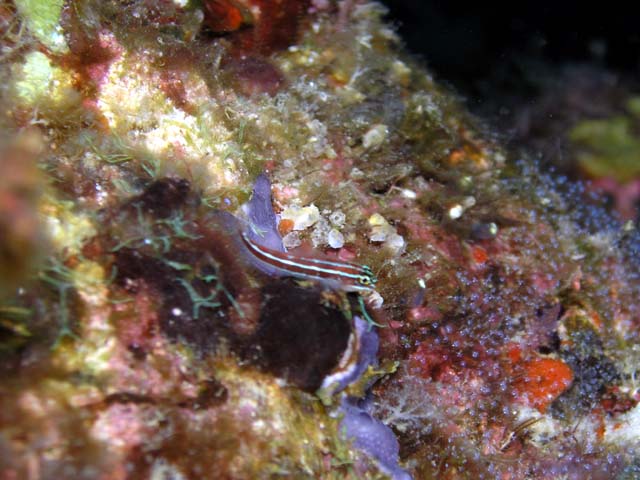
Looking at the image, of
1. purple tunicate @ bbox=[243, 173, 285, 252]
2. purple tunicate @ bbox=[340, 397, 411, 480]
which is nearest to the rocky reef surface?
purple tunicate @ bbox=[340, 397, 411, 480]

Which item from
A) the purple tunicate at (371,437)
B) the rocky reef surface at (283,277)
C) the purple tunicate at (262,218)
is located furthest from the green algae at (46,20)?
the purple tunicate at (371,437)

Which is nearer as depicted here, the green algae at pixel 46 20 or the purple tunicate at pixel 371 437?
the purple tunicate at pixel 371 437

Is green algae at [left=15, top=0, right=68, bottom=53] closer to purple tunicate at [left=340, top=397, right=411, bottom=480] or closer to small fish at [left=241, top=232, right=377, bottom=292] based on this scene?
small fish at [left=241, top=232, right=377, bottom=292]

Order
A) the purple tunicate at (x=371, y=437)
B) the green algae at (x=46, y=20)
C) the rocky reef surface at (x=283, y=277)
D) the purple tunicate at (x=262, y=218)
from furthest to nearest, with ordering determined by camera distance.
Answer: the green algae at (x=46, y=20) < the purple tunicate at (x=262, y=218) < the purple tunicate at (x=371, y=437) < the rocky reef surface at (x=283, y=277)

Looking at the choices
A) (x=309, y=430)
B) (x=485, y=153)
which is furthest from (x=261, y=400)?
(x=485, y=153)

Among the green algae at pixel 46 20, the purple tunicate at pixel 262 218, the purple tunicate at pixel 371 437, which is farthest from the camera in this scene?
the green algae at pixel 46 20

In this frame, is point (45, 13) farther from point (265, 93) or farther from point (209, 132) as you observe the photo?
point (265, 93)

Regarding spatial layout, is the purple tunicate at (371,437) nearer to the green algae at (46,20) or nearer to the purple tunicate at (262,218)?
the purple tunicate at (262,218)

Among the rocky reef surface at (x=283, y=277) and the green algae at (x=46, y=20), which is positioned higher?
the green algae at (x=46, y=20)
